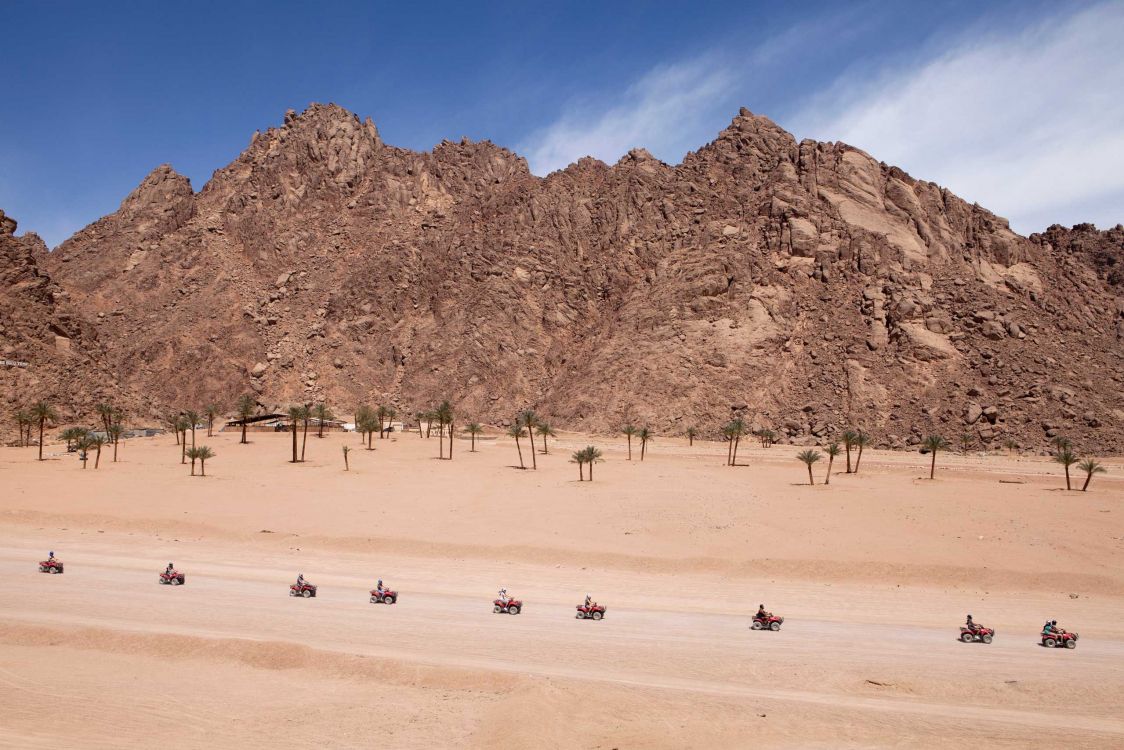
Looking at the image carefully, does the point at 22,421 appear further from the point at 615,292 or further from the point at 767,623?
the point at 615,292

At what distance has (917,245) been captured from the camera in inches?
3885

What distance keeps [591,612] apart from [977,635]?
10115 mm

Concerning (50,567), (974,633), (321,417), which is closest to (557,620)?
(974,633)

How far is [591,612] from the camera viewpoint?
21.0 meters

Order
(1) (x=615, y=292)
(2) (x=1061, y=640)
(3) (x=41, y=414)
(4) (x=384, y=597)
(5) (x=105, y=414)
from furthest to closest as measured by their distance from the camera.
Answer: (1) (x=615, y=292), (5) (x=105, y=414), (3) (x=41, y=414), (4) (x=384, y=597), (2) (x=1061, y=640)

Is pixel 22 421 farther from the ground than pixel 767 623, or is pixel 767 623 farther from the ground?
pixel 22 421

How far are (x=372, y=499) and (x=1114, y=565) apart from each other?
1376 inches

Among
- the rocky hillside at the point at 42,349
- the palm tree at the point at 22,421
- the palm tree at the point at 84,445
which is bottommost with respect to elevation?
the palm tree at the point at 84,445

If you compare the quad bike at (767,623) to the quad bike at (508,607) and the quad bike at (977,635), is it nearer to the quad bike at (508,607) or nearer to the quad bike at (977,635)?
the quad bike at (977,635)

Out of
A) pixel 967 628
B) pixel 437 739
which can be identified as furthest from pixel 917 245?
pixel 437 739

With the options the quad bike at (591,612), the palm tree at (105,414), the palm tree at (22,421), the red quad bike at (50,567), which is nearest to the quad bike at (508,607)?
the quad bike at (591,612)

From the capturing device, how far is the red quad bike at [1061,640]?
63.0 feet

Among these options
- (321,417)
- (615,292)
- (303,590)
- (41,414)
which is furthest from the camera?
(615,292)

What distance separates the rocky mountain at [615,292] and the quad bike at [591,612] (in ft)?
209
